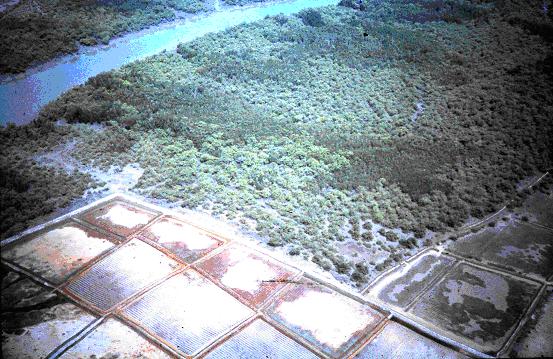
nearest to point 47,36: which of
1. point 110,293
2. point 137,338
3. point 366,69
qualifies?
point 366,69

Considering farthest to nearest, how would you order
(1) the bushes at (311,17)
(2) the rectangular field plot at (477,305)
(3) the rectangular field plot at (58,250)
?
(1) the bushes at (311,17)
(3) the rectangular field plot at (58,250)
(2) the rectangular field plot at (477,305)

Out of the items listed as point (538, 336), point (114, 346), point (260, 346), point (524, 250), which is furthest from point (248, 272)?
point (524, 250)

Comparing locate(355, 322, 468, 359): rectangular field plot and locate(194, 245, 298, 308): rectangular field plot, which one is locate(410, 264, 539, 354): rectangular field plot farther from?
locate(194, 245, 298, 308): rectangular field plot

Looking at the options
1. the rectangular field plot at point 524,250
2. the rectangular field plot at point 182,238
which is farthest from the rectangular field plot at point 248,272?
the rectangular field plot at point 524,250

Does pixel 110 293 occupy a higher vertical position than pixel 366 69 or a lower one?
lower

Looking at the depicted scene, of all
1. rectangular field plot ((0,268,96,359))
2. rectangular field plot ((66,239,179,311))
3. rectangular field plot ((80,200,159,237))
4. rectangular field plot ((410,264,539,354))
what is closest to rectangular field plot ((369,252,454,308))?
rectangular field plot ((410,264,539,354))

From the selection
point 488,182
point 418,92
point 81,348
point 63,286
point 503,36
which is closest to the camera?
point 81,348

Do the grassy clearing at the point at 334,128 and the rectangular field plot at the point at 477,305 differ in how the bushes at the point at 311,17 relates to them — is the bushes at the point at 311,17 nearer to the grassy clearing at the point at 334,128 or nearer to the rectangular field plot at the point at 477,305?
the grassy clearing at the point at 334,128

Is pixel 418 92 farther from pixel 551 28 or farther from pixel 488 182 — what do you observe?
pixel 551 28
